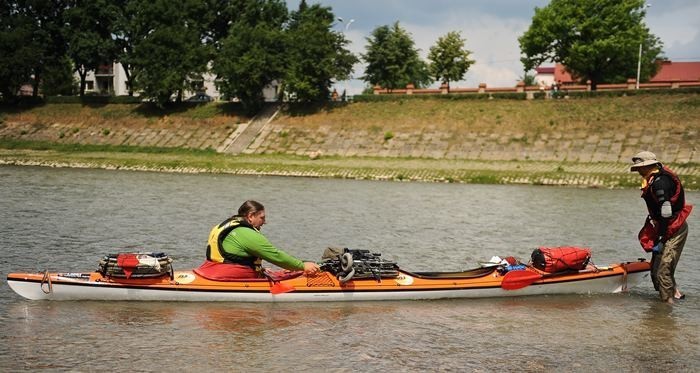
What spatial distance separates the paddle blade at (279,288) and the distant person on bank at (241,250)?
318 millimetres

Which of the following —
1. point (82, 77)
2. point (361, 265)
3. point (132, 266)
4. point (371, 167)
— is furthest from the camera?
point (82, 77)

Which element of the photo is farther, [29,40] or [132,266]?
[29,40]

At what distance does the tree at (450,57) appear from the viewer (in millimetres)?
74312

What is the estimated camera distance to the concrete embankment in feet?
140

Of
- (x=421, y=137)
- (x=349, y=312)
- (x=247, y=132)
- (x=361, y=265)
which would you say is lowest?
(x=349, y=312)

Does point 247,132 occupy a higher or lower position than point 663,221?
higher

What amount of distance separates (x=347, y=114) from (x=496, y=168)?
750 inches

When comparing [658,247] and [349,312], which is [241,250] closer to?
[349,312]

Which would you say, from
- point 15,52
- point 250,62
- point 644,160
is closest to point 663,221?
point 644,160

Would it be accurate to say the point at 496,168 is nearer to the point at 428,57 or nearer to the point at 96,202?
the point at 96,202

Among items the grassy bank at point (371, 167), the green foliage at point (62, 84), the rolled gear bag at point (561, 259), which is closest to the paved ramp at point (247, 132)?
the grassy bank at point (371, 167)

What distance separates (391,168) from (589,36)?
29.1 meters

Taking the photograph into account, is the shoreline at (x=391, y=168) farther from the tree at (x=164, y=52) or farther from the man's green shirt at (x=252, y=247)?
the man's green shirt at (x=252, y=247)

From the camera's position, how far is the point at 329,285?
1238 cm
